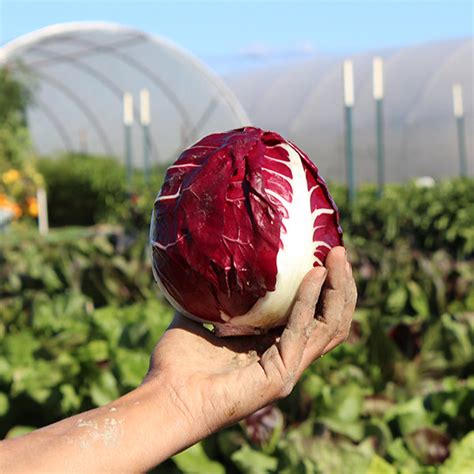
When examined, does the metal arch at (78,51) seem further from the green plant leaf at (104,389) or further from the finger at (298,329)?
the finger at (298,329)

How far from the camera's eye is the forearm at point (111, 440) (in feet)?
5.14

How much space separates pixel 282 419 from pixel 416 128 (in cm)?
1717

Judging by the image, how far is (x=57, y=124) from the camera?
26.8 meters

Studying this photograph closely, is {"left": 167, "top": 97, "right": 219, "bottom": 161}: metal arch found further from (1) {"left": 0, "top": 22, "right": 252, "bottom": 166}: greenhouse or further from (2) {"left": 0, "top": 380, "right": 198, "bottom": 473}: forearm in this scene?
(2) {"left": 0, "top": 380, "right": 198, "bottom": 473}: forearm

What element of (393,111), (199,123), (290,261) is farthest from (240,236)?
(199,123)

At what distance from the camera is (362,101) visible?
837 inches

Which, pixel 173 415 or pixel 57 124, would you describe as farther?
pixel 57 124

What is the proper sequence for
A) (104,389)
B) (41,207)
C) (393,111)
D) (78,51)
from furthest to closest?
(78,51), (393,111), (41,207), (104,389)

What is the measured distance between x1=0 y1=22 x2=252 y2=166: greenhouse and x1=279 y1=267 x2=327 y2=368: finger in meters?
20.6

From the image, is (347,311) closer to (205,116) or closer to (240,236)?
(240,236)

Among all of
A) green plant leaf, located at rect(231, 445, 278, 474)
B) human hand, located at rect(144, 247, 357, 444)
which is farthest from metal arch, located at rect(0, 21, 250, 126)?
human hand, located at rect(144, 247, 357, 444)

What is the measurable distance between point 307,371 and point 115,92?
22.7 meters

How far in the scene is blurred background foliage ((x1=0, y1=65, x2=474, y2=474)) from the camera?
2.94 m

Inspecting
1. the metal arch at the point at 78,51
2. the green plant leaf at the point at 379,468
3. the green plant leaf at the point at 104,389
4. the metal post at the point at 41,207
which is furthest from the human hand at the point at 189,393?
the metal arch at the point at 78,51
